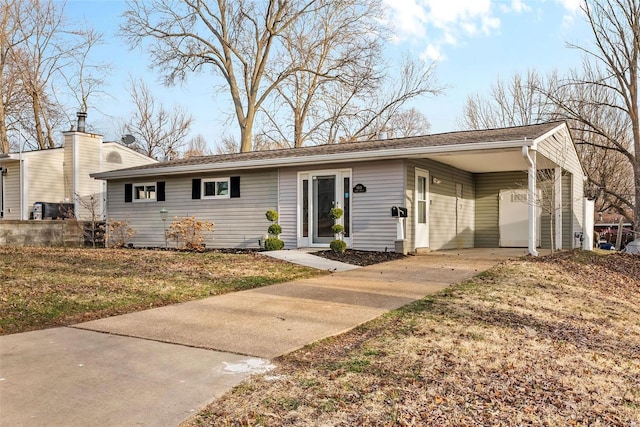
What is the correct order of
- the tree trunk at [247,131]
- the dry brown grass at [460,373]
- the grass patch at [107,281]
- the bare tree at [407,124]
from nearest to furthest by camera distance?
1. the dry brown grass at [460,373]
2. the grass patch at [107,281]
3. the tree trunk at [247,131]
4. the bare tree at [407,124]

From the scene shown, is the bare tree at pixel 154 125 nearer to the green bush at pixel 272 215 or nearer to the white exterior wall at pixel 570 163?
the green bush at pixel 272 215

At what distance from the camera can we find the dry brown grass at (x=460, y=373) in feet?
9.25

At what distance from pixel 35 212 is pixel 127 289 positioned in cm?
1325

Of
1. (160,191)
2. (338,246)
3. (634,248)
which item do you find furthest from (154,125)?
(634,248)

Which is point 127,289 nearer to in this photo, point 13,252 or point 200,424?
point 200,424

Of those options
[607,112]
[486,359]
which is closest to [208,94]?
[607,112]

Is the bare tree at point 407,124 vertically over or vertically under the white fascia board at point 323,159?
over

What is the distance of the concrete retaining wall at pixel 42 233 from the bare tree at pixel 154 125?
2149cm

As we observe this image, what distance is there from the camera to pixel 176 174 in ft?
46.1

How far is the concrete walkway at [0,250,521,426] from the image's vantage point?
2.86 metres

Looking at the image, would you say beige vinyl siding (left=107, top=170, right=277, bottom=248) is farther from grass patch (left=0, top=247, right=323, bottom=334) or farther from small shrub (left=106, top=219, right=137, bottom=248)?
grass patch (left=0, top=247, right=323, bottom=334)

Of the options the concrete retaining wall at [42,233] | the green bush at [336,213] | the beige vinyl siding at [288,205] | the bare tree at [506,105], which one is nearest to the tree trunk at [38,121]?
the concrete retaining wall at [42,233]

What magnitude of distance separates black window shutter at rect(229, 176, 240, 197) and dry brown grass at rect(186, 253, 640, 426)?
823cm

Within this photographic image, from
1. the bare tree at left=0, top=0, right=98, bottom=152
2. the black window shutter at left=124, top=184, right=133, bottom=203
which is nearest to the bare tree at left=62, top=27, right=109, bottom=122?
the bare tree at left=0, top=0, right=98, bottom=152
